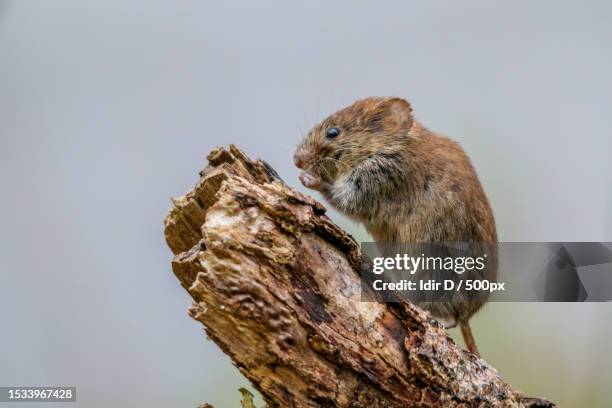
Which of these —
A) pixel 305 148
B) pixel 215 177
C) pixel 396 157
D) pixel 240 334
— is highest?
pixel 305 148

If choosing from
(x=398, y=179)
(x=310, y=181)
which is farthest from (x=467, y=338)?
(x=310, y=181)

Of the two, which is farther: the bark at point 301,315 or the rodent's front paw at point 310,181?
the rodent's front paw at point 310,181

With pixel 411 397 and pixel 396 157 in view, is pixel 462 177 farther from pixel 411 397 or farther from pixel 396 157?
pixel 411 397

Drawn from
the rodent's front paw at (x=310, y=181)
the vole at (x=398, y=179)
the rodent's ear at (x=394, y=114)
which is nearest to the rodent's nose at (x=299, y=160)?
the vole at (x=398, y=179)

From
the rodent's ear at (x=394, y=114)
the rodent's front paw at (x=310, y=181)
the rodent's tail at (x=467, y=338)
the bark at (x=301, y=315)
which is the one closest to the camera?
the bark at (x=301, y=315)

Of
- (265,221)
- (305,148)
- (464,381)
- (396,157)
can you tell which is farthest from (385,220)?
(265,221)

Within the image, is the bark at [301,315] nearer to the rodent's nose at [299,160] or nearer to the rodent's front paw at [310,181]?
the rodent's front paw at [310,181]

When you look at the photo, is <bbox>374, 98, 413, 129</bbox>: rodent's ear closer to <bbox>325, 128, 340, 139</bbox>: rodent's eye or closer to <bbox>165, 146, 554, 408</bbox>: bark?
<bbox>325, 128, 340, 139</bbox>: rodent's eye
